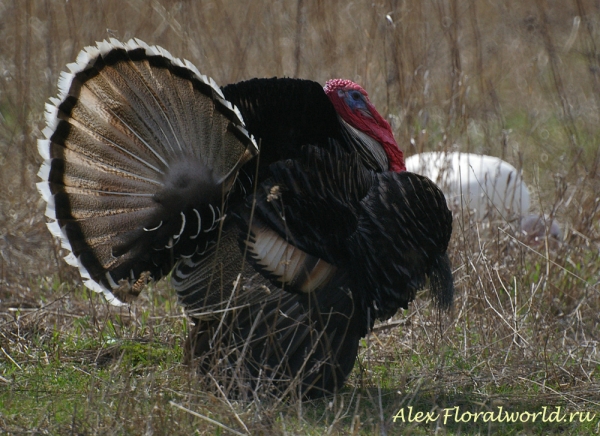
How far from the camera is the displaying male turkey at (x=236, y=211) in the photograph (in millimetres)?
3367

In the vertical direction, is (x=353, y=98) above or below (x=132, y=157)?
above

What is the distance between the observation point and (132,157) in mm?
3416

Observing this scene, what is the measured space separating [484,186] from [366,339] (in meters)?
1.76

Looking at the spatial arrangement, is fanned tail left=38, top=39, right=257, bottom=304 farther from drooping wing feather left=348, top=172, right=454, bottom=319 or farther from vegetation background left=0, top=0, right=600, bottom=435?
drooping wing feather left=348, top=172, right=454, bottom=319

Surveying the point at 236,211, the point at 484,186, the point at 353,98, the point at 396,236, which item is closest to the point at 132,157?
the point at 236,211

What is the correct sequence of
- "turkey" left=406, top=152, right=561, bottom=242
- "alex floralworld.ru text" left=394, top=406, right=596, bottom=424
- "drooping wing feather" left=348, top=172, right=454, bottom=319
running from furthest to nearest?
"turkey" left=406, top=152, right=561, bottom=242 < "drooping wing feather" left=348, top=172, right=454, bottom=319 < "alex floralworld.ru text" left=394, top=406, right=596, bottom=424

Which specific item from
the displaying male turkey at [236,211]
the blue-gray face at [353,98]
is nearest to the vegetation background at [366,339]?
the displaying male turkey at [236,211]

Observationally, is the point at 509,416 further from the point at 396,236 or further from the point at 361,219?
the point at 361,219

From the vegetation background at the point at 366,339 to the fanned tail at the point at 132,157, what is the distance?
40 centimetres

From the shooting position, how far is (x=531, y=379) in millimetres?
3986

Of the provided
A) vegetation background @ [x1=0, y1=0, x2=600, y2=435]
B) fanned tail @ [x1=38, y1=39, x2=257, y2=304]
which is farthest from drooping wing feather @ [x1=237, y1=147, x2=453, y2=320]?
vegetation background @ [x1=0, y1=0, x2=600, y2=435]

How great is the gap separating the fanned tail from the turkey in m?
2.11

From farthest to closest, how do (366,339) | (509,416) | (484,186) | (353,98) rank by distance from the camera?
(484,186), (366,339), (353,98), (509,416)

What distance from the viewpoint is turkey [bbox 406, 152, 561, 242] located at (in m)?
5.27
